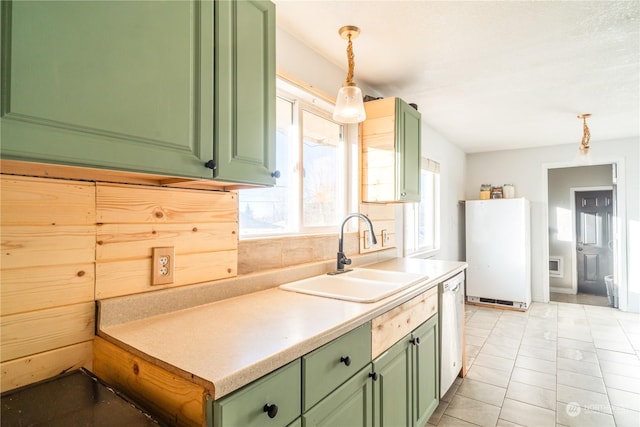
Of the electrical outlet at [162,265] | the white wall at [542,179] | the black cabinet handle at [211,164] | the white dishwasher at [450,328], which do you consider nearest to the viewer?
the black cabinet handle at [211,164]

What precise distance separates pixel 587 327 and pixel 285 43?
4.41 meters

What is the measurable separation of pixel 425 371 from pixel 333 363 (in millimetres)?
1020

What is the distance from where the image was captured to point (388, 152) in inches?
96.3

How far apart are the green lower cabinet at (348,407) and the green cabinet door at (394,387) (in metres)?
0.07

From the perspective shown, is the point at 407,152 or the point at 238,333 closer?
the point at 238,333

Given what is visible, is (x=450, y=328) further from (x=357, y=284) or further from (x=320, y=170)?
(x=320, y=170)

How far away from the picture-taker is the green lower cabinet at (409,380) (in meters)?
1.45

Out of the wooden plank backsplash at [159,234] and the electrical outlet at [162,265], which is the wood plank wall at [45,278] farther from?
the electrical outlet at [162,265]

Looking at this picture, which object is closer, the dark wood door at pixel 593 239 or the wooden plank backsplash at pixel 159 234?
the wooden plank backsplash at pixel 159 234

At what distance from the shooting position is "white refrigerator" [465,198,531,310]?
4.56m

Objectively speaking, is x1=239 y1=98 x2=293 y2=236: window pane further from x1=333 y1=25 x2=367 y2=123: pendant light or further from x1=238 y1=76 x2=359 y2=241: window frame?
x1=333 y1=25 x2=367 y2=123: pendant light

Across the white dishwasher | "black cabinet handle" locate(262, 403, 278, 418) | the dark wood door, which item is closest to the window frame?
the white dishwasher

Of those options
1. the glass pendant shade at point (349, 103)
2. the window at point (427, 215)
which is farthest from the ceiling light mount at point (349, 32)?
the window at point (427, 215)

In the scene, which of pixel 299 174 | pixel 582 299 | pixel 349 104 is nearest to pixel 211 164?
pixel 349 104
